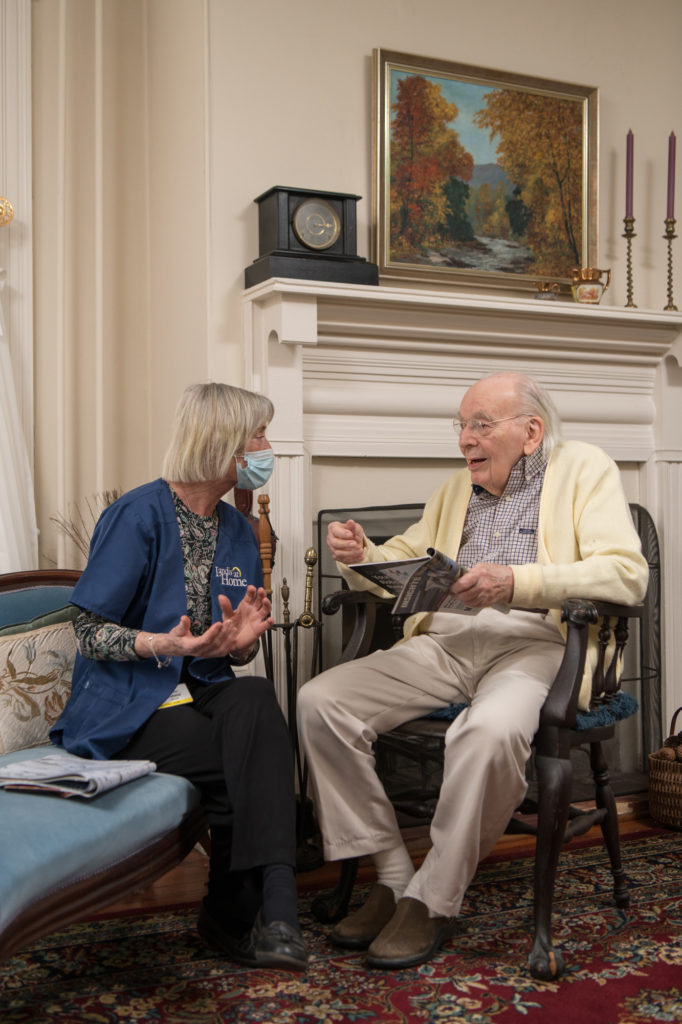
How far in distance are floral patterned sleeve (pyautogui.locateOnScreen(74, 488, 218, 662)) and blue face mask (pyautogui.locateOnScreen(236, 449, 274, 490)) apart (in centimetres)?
11

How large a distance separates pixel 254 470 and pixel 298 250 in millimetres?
848

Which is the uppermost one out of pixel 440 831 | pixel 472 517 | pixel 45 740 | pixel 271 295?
pixel 271 295

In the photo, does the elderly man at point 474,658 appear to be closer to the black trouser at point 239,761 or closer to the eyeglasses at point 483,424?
the eyeglasses at point 483,424

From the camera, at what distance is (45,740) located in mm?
2471

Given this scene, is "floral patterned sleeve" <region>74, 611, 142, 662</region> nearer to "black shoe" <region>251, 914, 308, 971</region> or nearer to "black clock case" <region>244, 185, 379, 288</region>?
"black shoe" <region>251, 914, 308, 971</region>

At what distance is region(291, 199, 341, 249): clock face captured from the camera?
310 centimetres

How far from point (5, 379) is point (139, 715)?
130cm

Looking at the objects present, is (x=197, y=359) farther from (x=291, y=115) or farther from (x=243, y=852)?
(x=243, y=852)

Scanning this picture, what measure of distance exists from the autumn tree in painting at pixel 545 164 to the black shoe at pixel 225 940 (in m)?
2.40

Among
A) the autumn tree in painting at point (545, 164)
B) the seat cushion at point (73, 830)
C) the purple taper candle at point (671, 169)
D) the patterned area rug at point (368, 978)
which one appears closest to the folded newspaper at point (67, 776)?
the seat cushion at point (73, 830)

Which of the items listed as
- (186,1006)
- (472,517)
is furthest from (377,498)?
(186,1006)

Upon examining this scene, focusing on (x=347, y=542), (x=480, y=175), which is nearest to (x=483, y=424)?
(x=347, y=542)

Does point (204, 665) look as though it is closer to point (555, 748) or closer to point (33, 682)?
point (33, 682)

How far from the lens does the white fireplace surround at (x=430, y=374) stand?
3.14 meters
